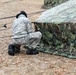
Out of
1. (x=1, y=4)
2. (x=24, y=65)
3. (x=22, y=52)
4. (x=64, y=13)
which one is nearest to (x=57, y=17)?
(x=64, y=13)

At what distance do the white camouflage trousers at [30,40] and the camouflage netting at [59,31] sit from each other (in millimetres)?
408

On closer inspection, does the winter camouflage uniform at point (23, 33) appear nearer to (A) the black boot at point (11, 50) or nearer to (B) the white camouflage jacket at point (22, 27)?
(B) the white camouflage jacket at point (22, 27)

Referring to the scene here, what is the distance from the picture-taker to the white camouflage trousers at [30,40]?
8102mm

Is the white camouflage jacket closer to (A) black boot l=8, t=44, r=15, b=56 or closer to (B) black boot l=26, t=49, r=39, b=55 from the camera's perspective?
(A) black boot l=8, t=44, r=15, b=56

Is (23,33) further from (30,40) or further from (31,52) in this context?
(31,52)

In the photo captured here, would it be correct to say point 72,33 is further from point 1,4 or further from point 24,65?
point 1,4

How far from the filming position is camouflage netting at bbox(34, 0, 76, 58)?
318 inches

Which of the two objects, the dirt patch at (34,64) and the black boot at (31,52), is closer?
the dirt patch at (34,64)

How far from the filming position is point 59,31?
834 cm

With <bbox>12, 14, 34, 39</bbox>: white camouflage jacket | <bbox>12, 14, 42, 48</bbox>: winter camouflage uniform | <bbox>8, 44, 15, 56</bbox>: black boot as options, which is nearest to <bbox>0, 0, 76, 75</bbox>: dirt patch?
<bbox>8, 44, 15, 56</bbox>: black boot

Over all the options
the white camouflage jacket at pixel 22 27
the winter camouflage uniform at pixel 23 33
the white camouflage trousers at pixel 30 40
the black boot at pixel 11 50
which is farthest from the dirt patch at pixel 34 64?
the white camouflage jacket at pixel 22 27

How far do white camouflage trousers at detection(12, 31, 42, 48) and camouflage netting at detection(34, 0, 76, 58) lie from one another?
41 centimetres

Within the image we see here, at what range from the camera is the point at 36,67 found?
731cm

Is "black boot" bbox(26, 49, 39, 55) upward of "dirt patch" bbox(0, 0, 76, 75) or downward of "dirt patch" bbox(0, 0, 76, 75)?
upward
